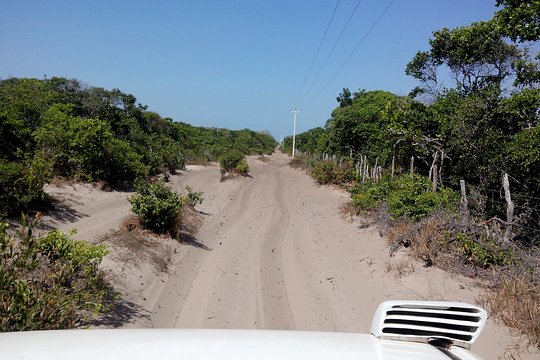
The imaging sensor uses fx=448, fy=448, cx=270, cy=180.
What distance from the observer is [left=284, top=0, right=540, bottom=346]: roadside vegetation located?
666 cm

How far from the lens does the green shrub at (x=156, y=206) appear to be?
9.05 metres

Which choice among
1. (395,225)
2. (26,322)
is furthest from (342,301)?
(26,322)

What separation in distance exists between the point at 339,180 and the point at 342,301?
14.9 meters

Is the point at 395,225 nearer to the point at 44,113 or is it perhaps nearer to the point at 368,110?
the point at 44,113

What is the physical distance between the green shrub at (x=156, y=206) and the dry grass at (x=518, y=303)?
6.06m

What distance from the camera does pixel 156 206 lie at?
9.05m

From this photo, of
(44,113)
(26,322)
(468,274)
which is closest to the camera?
(26,322)

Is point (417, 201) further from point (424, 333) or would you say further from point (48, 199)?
point (48, 199)

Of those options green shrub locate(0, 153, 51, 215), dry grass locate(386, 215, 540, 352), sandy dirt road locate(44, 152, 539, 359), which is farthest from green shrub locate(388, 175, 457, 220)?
green shrub locate(0, 153, 51, 215)

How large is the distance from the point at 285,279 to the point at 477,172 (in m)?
6.02

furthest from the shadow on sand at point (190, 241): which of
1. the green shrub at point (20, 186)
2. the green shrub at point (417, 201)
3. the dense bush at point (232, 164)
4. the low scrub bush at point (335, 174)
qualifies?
the dense bush at point (232, 164)

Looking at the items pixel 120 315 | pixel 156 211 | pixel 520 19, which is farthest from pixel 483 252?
pixel 156 211

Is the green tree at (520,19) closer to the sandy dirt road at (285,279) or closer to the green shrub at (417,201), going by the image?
the green shrub at (417,201)

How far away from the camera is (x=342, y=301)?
23.2 ft
